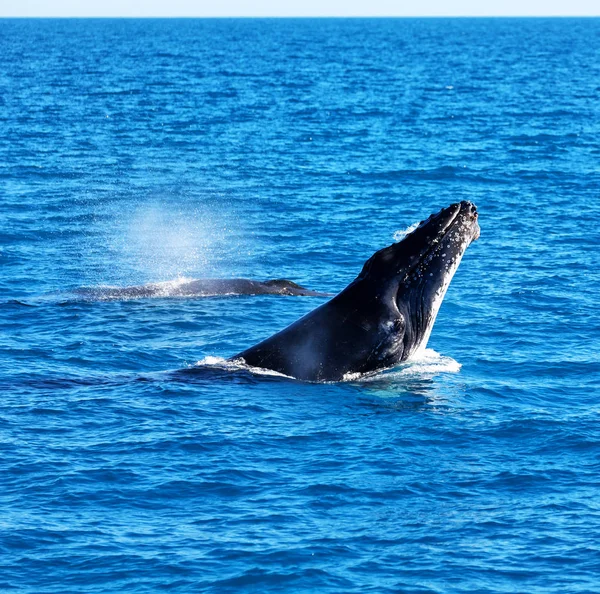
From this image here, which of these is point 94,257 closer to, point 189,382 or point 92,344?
point 92,344

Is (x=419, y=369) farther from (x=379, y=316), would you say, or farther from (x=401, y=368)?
(x=379, y=316)

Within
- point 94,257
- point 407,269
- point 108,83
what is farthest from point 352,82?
point 407,269

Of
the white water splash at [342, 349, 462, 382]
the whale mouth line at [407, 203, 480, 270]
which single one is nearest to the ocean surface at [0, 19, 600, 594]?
the white water splash at [342, 349, 462, 382]

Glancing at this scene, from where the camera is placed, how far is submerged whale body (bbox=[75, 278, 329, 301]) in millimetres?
31250

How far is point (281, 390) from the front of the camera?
21.5 meters

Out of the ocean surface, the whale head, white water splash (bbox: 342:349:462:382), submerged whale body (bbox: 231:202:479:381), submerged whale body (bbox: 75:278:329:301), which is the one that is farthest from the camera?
submerged whale body (bbox: 75:278:329:301)

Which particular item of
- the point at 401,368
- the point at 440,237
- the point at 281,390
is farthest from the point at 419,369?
the point at 281,390

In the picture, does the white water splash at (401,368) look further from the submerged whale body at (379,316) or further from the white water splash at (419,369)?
the submerged whale body at (379,316)

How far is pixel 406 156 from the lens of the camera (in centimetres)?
6225

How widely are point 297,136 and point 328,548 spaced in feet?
185

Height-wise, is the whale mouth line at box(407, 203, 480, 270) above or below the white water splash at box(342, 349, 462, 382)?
above

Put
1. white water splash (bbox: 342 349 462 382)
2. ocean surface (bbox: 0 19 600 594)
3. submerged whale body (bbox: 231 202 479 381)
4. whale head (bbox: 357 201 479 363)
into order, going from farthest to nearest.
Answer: white water splash (bbox: 342 349 462 382)
whale head (bbox: 357 201 479 363)
submerged whale body (bbox: 231 202 479 381)
ocean surface (bbox: 0 19 600 594)

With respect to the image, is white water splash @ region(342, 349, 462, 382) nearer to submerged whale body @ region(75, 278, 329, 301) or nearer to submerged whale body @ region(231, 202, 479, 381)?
submerged whale body @ region(231, 202, 479, 381)

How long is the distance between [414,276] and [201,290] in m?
11.1
